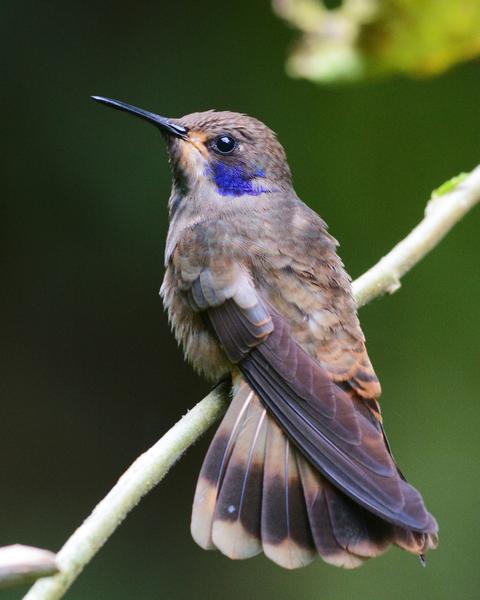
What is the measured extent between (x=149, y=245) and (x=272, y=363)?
250 centimetres

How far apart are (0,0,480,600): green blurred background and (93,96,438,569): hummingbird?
176 centimetres

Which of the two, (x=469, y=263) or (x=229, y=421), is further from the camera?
(x=469, y=263)

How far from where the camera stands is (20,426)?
500 cm

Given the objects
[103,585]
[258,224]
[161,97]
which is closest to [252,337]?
[258,224]

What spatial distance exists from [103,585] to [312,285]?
7.80 ft

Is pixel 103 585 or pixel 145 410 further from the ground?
pixel 145 410

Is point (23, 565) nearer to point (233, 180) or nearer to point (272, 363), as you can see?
point (272, 363)

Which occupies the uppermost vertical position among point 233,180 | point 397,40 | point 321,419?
point 233,180

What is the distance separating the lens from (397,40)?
6.21 feet

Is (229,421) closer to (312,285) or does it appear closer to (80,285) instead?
(312,285)

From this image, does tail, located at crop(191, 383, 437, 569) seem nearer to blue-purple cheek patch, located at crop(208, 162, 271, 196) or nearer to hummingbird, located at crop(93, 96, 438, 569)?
hummingbird, located at crop(93, 96, 438, 569)

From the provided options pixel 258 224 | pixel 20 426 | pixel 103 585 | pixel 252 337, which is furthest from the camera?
pixel 20 426

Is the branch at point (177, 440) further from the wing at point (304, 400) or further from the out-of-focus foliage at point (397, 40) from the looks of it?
the out-of-focus foliage at point (397, 40)

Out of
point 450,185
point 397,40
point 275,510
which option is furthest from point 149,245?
point 397,40
